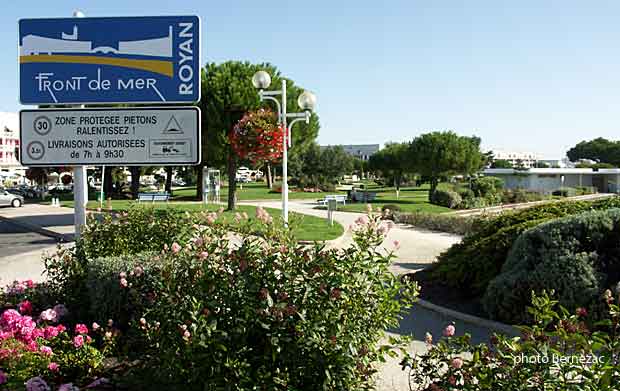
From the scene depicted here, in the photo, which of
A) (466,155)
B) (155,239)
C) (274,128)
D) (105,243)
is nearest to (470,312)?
(155,239)

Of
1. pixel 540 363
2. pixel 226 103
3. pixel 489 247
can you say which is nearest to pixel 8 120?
pixel 226 103

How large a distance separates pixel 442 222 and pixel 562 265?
1385 cm

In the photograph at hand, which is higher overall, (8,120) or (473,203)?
(8,120)

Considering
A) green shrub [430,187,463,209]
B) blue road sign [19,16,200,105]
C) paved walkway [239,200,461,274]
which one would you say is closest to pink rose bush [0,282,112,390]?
blue road sign [19,16,200,105]

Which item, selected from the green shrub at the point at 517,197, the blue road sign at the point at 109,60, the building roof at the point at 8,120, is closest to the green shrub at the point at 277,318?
the blue road sign at the point at 109,60

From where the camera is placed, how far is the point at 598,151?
12975cm

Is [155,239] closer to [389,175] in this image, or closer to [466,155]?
[466,155]

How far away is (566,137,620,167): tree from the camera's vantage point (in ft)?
396

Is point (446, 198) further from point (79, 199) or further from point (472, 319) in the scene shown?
point (79, 199)

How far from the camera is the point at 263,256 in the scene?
10.3 ft

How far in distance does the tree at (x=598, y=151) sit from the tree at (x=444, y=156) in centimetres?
9369

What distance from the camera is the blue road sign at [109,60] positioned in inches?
216

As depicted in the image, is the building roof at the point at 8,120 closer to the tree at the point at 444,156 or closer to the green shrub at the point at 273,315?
the tree at the point at 444,156

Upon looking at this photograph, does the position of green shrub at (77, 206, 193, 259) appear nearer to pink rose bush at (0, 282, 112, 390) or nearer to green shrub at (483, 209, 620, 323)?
pink rose bush at (0, 282, 112, 390)
